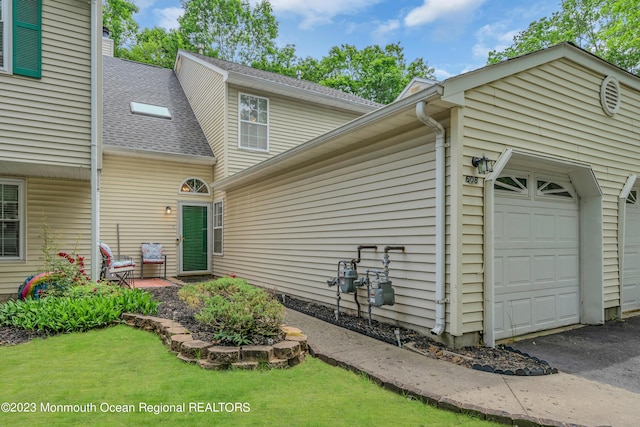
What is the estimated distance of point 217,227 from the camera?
35.3ft

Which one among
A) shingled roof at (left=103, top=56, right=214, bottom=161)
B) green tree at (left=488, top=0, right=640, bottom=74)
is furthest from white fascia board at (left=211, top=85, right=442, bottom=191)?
green tree at (left=488, top=0, right=640, bottom=74)

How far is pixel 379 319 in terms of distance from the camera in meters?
5.15

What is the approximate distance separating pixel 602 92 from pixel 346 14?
19624 millimetres

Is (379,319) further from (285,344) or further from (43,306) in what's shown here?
(43,306)

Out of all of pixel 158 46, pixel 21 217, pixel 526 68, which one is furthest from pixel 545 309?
pixel 158 46

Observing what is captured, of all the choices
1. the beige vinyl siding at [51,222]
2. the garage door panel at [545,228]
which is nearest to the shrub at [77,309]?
the beige vinyl siding at [51,222]

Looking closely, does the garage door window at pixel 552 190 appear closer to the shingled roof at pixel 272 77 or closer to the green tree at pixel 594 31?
the shingled roof at pixel 272 77

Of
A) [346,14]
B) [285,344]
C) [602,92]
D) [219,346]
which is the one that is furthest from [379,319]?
[346,14]

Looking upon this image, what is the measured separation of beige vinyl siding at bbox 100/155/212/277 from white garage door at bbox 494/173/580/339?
839 centimetres

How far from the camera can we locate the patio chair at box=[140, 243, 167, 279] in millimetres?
9656

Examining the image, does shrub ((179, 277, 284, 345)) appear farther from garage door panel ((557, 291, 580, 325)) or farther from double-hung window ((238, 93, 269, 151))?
double-hung window ((238, 93, 269, 151))

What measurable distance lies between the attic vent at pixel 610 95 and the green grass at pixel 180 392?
17.9 ft

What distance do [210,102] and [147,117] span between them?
1.90 m

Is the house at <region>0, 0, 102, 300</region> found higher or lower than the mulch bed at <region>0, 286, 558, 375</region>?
higher
